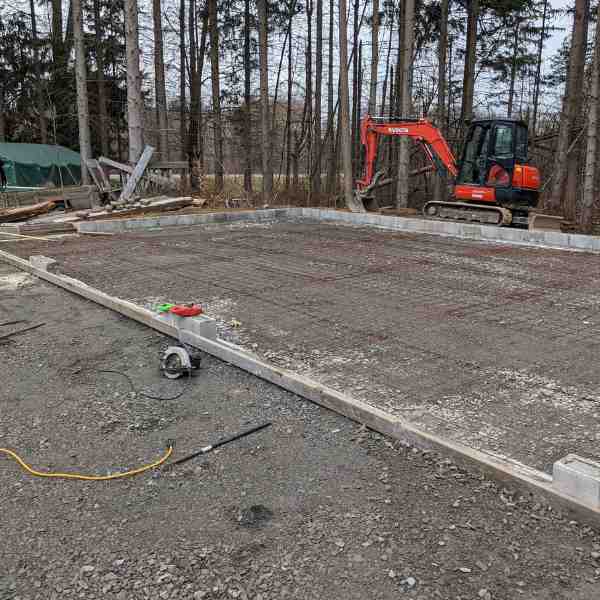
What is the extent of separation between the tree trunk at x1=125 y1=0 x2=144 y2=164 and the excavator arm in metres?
5.96

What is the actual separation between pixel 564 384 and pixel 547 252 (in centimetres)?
635

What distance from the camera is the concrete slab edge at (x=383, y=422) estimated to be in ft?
8.97

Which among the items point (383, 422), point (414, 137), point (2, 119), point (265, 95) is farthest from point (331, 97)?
point (383, 422)

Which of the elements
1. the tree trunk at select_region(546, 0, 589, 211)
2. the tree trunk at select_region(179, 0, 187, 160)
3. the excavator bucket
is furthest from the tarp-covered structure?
the excavator bucket

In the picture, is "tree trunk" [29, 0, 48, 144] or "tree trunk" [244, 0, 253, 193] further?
"tree trunk" [29, 0, 48, 144]

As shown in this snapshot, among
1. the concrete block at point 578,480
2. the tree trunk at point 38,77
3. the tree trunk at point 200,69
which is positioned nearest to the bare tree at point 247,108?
the tree trunk at point 200,69

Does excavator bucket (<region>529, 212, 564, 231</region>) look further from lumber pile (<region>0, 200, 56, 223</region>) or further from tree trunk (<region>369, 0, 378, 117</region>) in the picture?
lumber pile (<region>0, 200, 56, 223</region>)

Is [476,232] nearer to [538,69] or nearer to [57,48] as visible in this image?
[538,69]

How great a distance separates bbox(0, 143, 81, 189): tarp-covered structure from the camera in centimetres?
2228

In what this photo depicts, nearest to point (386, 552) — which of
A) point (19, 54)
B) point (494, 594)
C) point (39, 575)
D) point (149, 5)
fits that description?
point (494, 594)

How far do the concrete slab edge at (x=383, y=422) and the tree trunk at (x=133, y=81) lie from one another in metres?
11.0

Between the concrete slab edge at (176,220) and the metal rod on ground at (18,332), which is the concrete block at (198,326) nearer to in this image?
the metal rod on ground at (18,332)

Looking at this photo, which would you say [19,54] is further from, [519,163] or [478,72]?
[519,163]

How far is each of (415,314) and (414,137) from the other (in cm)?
906
